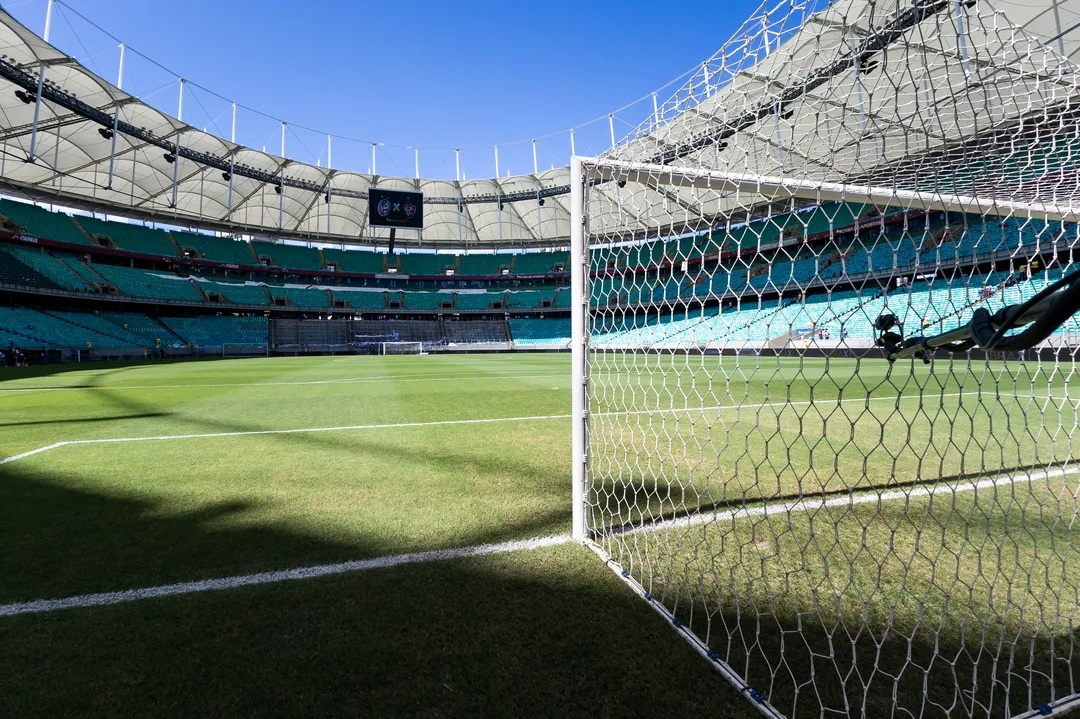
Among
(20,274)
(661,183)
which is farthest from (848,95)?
(20,274)

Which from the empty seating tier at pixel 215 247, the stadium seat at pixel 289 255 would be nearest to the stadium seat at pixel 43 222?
the empty seating tier at pixel 215 247

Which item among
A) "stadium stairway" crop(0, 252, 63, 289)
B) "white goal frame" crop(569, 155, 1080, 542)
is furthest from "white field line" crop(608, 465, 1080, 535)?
"stadium stairway" crop(0, 252, 63, 289)

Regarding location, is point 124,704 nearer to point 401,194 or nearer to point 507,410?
point 507,410

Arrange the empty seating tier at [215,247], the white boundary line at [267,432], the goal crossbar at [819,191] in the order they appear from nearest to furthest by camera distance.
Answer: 1. the goal crossbar at [819,191]
2. the white boundary line at [267,432]
3. the empty seating tier at [215,247]

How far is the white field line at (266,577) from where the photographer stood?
175cm

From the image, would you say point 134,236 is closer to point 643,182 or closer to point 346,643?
point 643,182

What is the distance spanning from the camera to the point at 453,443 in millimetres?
4297

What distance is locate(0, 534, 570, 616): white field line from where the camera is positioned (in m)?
1.75

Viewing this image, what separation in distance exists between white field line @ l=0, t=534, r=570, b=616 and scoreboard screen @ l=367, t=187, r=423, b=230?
38.1 meters

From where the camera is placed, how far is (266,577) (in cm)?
196

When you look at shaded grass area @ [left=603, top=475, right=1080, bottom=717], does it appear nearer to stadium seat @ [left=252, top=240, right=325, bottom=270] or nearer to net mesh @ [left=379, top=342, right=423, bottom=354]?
net mesh @ [left=379, top=342, right=423, bottom=354]

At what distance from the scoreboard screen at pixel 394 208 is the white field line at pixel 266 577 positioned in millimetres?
38051

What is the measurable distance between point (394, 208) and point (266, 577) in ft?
127

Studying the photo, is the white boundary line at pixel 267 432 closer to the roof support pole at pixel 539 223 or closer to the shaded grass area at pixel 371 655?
the shaded grass area at pixel 371 655
